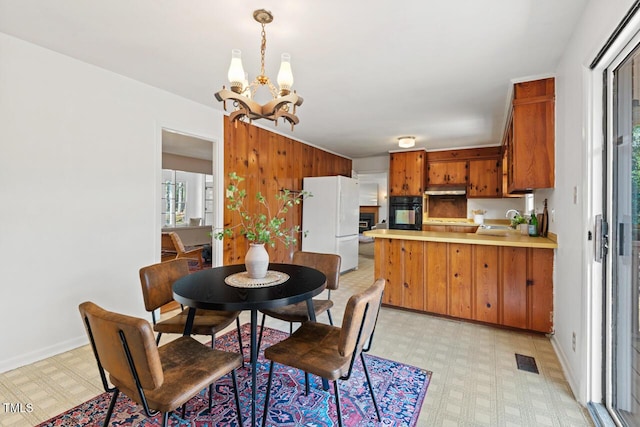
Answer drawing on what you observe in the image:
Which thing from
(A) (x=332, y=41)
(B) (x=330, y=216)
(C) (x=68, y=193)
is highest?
(A) (x=332, y=41)

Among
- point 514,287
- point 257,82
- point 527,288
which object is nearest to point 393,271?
point 514,287

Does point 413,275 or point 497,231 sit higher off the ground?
point 497,231

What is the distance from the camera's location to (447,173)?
233 inches

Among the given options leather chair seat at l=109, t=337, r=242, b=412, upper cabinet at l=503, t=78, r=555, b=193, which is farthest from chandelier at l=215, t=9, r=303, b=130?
upper cabinet at l=503, t=78, r=555, b=193

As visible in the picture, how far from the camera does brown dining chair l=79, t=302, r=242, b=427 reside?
41.7 inches

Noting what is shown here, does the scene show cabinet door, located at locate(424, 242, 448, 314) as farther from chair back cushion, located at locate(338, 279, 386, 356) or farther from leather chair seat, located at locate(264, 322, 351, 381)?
chair back cushion, located at locate(338, 279, 386, 356)

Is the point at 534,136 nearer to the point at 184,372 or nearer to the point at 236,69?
the point at 236,69

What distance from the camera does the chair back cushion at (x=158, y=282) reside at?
6.33ft

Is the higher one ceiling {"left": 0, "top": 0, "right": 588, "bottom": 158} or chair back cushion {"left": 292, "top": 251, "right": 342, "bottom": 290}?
ceiling {"left": 0, "top": 0, "right": 588, "bottom": 158}

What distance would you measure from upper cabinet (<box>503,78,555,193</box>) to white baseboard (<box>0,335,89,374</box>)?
4.03 m

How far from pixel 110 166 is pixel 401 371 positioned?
2.95 m

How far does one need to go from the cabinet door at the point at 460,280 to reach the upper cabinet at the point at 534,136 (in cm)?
81

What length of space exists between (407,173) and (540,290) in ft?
11.8

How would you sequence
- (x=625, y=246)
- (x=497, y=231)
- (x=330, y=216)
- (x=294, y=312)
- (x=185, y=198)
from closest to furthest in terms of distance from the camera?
(x=625, y=246) < (x=294, y=312) < (x=497, y=231) < (x=330, y=216) < (x=185, y=198)
